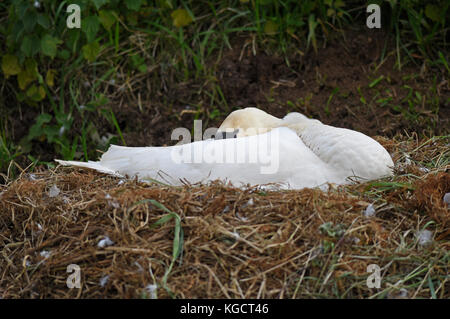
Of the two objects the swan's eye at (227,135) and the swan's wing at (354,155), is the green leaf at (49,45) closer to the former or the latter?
the swan's eye at (227,135)

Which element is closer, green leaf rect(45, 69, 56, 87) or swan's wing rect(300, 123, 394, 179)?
swan's wing rect(300, 123, 394, 179)

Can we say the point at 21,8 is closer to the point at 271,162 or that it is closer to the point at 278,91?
the point at 278,91

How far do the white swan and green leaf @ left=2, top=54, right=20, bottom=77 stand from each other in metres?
1.74

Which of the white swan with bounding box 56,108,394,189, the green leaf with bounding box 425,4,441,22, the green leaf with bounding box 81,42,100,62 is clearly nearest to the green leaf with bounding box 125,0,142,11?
the green leaf with bounding box 81,42,100,62

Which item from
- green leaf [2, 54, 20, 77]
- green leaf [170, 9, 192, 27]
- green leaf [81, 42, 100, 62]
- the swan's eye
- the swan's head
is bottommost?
the swan's eye

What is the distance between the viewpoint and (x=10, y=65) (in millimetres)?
4762

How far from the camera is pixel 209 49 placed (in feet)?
16.5

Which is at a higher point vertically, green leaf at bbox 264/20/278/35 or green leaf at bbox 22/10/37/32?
green leaf at bbox 22/10/37/32

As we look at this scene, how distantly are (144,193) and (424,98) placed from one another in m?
2.67

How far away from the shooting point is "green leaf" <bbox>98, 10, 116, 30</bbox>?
4.59 metres

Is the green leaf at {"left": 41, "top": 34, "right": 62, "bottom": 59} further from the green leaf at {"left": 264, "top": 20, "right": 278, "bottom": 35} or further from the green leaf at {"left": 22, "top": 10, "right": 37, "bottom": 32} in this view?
the green leaf at {"left": 264, "top": 20, "right": 278, "bottom": 35}

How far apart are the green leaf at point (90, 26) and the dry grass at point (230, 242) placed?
177 cm

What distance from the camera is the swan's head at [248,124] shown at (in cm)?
366

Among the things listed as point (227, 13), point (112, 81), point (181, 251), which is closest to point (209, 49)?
point (227, 13)
